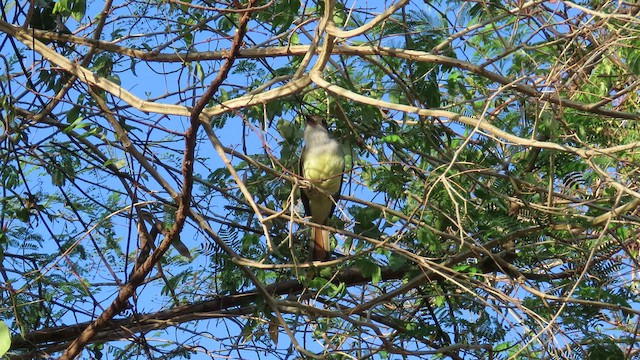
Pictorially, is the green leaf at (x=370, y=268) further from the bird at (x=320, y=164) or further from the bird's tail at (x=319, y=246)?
the bird at (x=320, y=164)

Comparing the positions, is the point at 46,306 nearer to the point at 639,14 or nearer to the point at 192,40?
the point at 192,40

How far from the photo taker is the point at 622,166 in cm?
542

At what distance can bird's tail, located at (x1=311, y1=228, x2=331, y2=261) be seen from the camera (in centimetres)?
550

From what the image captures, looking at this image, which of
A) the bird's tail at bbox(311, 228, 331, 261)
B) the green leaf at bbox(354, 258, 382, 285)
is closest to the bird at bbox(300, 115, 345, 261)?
the bird's tail at bbox(311, 228, 331, 261)

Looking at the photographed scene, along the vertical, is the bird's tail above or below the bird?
below

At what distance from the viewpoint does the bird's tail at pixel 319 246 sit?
550cm

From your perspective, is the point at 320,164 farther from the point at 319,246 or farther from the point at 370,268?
the point at 370,268

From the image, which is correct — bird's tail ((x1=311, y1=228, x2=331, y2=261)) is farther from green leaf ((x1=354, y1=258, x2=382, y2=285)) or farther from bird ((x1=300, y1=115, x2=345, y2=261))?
green leaf ((x1=354, y1=258, x2=382, y2=285))

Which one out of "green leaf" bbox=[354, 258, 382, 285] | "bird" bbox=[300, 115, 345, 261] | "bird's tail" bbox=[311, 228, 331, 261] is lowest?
"green leaf" bbox=[354, 258, 382, 285]

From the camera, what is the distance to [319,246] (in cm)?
552

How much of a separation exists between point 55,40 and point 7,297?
1324 mm

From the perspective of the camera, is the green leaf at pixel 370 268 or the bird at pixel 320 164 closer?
the green leaf at pixel 370 268

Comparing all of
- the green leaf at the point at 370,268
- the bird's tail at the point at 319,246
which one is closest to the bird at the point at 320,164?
the bird's tail at the point at 319,246

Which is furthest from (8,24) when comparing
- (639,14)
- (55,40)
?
(639,14)
